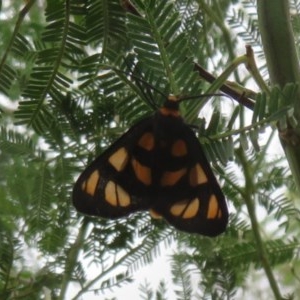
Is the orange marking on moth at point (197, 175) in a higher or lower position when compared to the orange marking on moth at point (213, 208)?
higher

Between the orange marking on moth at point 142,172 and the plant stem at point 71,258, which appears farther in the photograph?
the plant stem at point 71,258

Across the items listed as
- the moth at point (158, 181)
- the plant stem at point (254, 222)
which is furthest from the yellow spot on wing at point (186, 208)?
the plant stem at point (254, 222)

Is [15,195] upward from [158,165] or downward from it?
upward

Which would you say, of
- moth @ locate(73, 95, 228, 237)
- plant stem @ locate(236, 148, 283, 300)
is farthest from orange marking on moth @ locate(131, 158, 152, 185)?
plant stem @ locate(236, 148, 283, 300)

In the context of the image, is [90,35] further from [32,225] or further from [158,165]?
[32,225]

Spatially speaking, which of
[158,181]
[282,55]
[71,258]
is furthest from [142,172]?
[71,258]

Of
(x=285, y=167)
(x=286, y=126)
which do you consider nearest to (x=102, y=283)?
(x=285, y=167)

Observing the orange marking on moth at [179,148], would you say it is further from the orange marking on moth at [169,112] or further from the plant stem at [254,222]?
the plant stem at [254,222]
